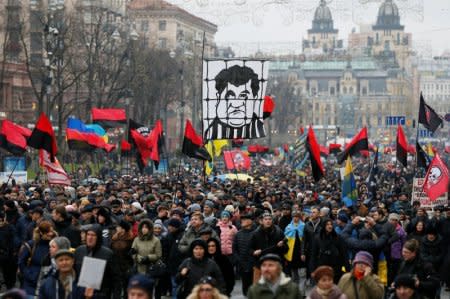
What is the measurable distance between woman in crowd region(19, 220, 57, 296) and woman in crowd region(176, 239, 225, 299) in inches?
58.2

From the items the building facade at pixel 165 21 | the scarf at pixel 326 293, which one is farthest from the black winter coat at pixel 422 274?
the building facade at pixel 165 21

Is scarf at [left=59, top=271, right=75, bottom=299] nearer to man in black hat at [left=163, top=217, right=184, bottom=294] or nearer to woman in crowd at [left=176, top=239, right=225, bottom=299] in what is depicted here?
woman in crowd at [left=176, top=239, right=225, bottom=299]

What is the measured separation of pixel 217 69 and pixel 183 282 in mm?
13125

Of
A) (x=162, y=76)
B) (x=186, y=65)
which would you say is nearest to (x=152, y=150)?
(x=162, y=76)

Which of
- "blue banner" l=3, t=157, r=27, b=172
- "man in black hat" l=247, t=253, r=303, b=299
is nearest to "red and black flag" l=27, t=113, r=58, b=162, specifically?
"man in black hat" l=247, t=253, r=303, b=299

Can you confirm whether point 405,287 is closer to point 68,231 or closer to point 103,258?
point 103,258

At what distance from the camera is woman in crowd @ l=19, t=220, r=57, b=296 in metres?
15.1

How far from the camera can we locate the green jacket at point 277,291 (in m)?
11.7

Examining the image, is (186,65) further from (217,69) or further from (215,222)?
(215,222)

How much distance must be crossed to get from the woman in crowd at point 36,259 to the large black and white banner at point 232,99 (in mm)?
11504

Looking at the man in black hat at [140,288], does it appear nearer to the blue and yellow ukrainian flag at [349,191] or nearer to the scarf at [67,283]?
the scarf at [67,283]

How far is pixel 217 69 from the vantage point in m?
27.1

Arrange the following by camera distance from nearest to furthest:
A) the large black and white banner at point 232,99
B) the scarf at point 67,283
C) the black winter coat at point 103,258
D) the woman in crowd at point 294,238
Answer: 1. the scarf at point 67,283
2. the black winter coat at point 103,258
3. the woman in crowd at point 294,238
4. the large black and white banner at point 232,99

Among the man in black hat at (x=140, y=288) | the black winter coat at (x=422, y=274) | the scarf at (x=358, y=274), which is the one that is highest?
the man in black hat at (x=140, y=288)
